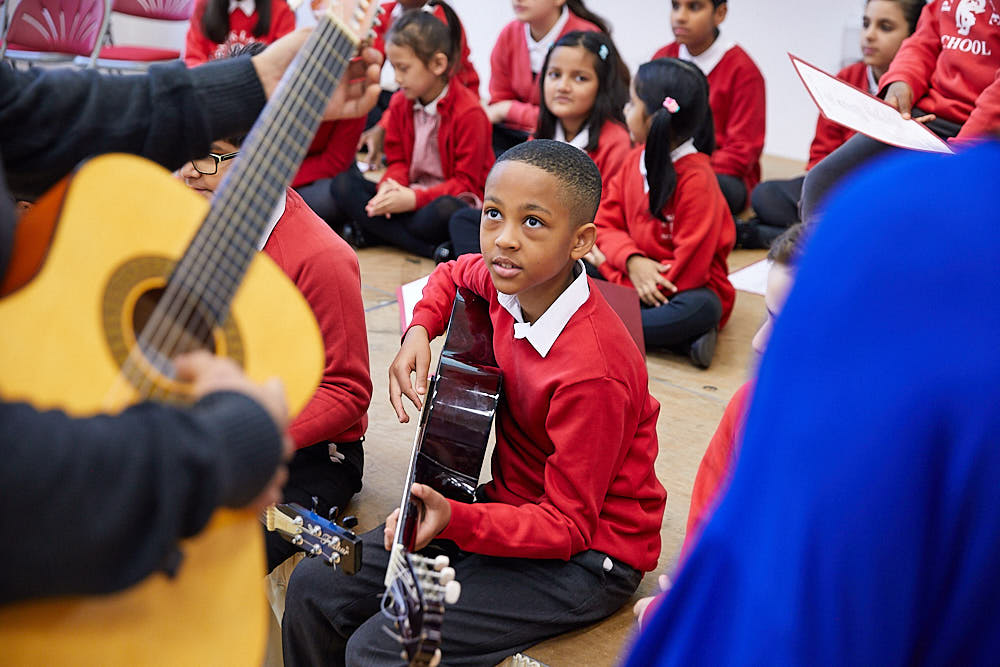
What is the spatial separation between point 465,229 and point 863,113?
1937 mm

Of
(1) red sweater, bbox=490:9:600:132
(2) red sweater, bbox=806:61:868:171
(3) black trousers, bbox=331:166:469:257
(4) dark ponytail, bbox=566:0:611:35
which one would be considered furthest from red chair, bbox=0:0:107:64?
(2) red sweater, bbox=806:61:868:171

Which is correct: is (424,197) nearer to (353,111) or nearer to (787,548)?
(353,111)

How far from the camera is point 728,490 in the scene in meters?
0.73

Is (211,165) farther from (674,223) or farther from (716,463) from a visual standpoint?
(674,223)

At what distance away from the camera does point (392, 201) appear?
3.86 m

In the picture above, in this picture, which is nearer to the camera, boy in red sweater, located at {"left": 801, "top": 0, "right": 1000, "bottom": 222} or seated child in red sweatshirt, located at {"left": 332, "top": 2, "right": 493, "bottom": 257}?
boy in red sweater, located at {"left": 801, "top": 0, "right": 1000, "bottom": 222}

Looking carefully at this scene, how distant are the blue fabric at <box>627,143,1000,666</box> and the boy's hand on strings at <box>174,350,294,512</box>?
0.39 m

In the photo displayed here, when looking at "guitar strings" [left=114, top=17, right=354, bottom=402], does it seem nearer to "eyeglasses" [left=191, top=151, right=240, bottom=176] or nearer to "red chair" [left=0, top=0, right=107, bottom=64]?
"eyeglasses" [left=191, top=151, right=240, bottom=176]

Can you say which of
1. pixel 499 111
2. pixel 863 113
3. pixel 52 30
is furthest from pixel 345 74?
pixel 52 30

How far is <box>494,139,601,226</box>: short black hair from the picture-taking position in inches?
70.4

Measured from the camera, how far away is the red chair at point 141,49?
5.04 meters

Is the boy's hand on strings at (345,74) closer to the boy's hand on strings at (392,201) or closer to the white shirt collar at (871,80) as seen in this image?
the boy's hand on strings at (392,201)

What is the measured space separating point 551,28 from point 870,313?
4.20 metres

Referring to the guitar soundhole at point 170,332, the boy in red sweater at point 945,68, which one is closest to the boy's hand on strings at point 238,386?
the guitar soundhole at point 170,332
